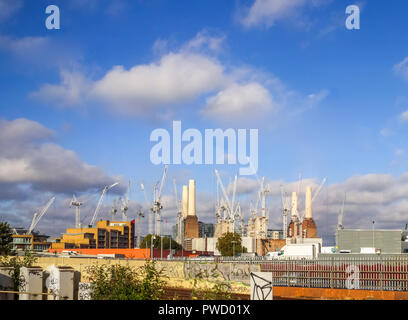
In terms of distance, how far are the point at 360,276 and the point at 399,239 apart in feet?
184

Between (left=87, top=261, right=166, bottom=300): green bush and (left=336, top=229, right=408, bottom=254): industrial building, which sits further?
(left=336, top=229, right=408, bottom=254): industrial building

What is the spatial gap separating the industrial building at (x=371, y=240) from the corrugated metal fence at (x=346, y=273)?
51628 mm

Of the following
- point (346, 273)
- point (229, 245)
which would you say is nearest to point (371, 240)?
point (346, 273)

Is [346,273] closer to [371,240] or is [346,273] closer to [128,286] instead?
[128,286]

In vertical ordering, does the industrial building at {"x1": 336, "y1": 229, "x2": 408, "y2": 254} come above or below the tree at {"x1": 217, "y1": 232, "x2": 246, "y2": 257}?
above

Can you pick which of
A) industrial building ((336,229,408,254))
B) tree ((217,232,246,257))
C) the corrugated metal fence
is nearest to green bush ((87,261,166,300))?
the corrugated metal fence

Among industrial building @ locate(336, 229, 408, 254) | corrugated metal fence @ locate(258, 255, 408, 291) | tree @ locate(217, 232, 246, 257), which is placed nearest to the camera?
corrugated metal fence @ locate(258, 255, 408, 291)

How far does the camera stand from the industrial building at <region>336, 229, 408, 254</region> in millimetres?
92312

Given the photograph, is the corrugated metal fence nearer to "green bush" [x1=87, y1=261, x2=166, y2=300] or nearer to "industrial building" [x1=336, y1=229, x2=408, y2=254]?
"green bush" [x1=87, y1=261, x2=166, y2=300]

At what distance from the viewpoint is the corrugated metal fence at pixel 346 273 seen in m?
39.7

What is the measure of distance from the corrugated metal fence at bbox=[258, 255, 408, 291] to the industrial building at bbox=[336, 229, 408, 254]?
51628 mm

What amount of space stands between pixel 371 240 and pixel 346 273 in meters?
53.7

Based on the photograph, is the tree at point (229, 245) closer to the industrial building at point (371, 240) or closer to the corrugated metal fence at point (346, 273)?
the industrial building at point (371, 240)
